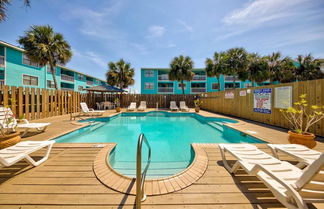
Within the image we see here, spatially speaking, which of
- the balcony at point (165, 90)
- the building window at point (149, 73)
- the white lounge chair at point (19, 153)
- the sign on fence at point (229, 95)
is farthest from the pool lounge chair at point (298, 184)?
the building window at point (149, 73)

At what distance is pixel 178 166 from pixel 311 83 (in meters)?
5.91

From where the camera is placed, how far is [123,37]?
1158 centimetres

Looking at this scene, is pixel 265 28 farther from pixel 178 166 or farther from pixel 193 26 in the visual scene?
pixel 178 166

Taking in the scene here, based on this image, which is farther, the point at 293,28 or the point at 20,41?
the point at 20,41

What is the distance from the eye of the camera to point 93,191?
1791 mm

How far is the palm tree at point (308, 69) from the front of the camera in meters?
16.2

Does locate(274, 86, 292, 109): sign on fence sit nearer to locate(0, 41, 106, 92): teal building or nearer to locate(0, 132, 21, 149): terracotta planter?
locate(0, 132, 21, 149): terracotta planter

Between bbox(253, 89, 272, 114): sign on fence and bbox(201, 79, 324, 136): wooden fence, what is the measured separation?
0.54 ft

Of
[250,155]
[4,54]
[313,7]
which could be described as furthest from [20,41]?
[313,7]

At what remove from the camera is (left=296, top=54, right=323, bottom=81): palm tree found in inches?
639

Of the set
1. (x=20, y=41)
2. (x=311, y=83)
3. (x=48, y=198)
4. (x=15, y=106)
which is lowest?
(x=48, y=198)

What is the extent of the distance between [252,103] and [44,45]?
1661 centimetres

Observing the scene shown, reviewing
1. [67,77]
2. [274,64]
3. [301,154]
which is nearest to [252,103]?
[301,154]

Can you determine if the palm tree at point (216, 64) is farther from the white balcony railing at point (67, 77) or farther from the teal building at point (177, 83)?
the white balcony railing at point (67, 77)
